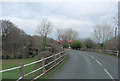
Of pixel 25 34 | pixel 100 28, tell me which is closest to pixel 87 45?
pixel 100 28

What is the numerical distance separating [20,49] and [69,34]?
4624 cm

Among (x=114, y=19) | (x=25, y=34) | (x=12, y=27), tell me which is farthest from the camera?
(x=25, y=34)

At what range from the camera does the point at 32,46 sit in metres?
44.2

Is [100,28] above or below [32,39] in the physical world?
above

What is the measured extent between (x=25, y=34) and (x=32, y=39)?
18.0ft

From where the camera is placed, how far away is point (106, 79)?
7887 millimetres

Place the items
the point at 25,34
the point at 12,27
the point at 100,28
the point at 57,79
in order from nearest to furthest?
1. the point at 57,79
2. the point at 12,27
3. the point at 25,34
4. the point at 100,28

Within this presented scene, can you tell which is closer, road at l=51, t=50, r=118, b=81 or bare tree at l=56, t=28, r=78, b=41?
road at l=51, t=50, r=118, b=81

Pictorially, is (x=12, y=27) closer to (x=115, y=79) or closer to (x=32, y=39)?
(x=32, y=39)

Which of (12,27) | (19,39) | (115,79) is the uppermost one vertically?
(12,27)

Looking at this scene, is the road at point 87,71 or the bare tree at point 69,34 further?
the bare tree at point 69,34

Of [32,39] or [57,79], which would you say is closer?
[57,79]

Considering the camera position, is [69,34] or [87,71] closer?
[87,71]

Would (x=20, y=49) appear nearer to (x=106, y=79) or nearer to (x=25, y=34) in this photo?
(x=25, y=34)
